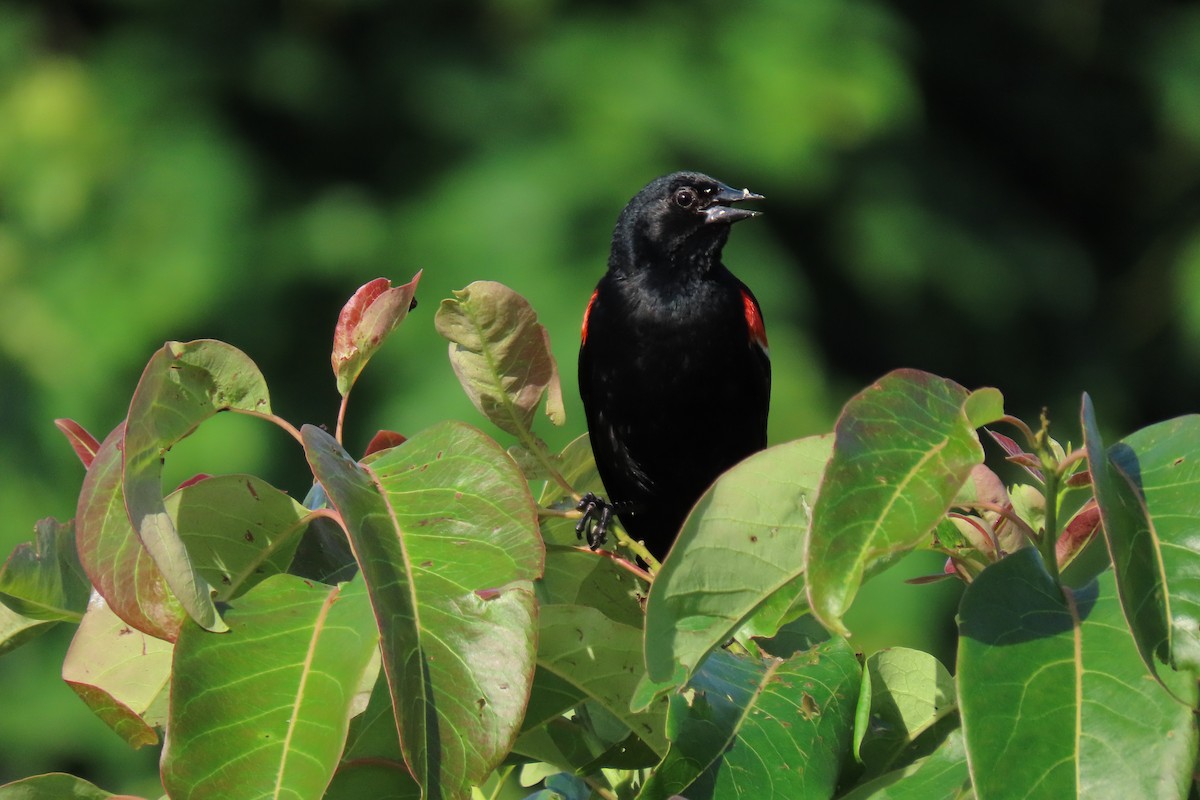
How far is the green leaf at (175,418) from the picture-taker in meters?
0.93

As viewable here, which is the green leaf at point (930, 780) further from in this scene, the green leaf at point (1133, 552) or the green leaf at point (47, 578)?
the green leaf at point (47, 578)

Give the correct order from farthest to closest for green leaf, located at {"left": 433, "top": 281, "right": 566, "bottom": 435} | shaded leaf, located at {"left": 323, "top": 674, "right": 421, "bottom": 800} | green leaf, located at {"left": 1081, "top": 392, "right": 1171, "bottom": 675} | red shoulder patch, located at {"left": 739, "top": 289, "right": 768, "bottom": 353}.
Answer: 1. red shoulder patch, located at {"left": 739, "top": 289, "right": 768, "bottom": 353}
2. green leaf, located at {"left": 433, "top": 281, "right": 566, "bottom": 435}
3. shaded leaf, located at {"left": 323, "top": 674, "right": 421, "bottom": 800}
4. green leaf, located at {"left": 1081, "top": 392, "right": 1171, "bottom": 675}

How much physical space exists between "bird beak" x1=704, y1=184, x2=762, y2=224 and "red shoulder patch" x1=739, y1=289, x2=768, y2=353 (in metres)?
0.15

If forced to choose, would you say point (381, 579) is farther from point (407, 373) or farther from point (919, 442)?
point (407, 373)

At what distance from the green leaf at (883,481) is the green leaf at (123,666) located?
587 millimetres

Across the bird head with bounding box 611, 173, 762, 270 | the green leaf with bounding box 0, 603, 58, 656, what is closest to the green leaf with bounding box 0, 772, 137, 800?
the green leaf with bounding box 0, 603, 58, 656

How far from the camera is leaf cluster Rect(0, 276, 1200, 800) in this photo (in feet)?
2.86

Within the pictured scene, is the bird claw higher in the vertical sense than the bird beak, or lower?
lower

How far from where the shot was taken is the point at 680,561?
92 cm

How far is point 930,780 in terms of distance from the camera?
97 centimetres

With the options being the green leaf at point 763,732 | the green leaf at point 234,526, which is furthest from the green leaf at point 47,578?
the green leaf at point 763,732

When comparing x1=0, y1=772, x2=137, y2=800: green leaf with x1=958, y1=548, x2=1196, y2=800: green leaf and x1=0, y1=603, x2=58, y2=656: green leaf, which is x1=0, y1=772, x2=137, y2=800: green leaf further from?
x1=958, y1=548, x2=1196, y2=800: green leaf

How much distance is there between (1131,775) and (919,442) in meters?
0.24

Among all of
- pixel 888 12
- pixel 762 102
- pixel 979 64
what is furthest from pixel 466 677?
pixel 979 64
